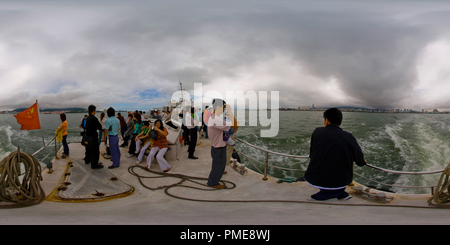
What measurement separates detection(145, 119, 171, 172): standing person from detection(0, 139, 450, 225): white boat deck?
0.64m

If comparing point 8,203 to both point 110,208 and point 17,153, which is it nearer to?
point 17,153

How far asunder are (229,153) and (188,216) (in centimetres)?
294

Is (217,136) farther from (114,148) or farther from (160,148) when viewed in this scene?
(114,148)

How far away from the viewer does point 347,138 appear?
9.32 feet

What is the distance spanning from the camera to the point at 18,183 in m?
2.82

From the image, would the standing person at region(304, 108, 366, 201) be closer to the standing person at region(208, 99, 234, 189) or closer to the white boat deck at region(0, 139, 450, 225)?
the white boat deck at region(0, 139, 450, 225)

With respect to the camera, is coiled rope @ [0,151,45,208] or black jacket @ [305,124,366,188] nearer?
coiled rope @ [0,151,45,208]

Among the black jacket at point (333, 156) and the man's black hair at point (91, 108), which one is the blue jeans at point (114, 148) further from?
the black jacket at point (333, 156)

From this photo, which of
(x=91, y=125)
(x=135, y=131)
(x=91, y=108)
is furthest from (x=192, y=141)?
(x=91, y=108)

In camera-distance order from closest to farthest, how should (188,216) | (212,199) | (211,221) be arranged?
(211,221) < (188,216) < (212,199)

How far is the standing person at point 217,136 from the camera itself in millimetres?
3810

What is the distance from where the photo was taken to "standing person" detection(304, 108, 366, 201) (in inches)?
111

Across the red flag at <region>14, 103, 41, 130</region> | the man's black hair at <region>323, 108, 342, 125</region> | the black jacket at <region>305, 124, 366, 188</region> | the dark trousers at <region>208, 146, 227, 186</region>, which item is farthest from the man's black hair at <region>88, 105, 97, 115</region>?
the man's black hair at <region>323, 108, 342, 125</region>
